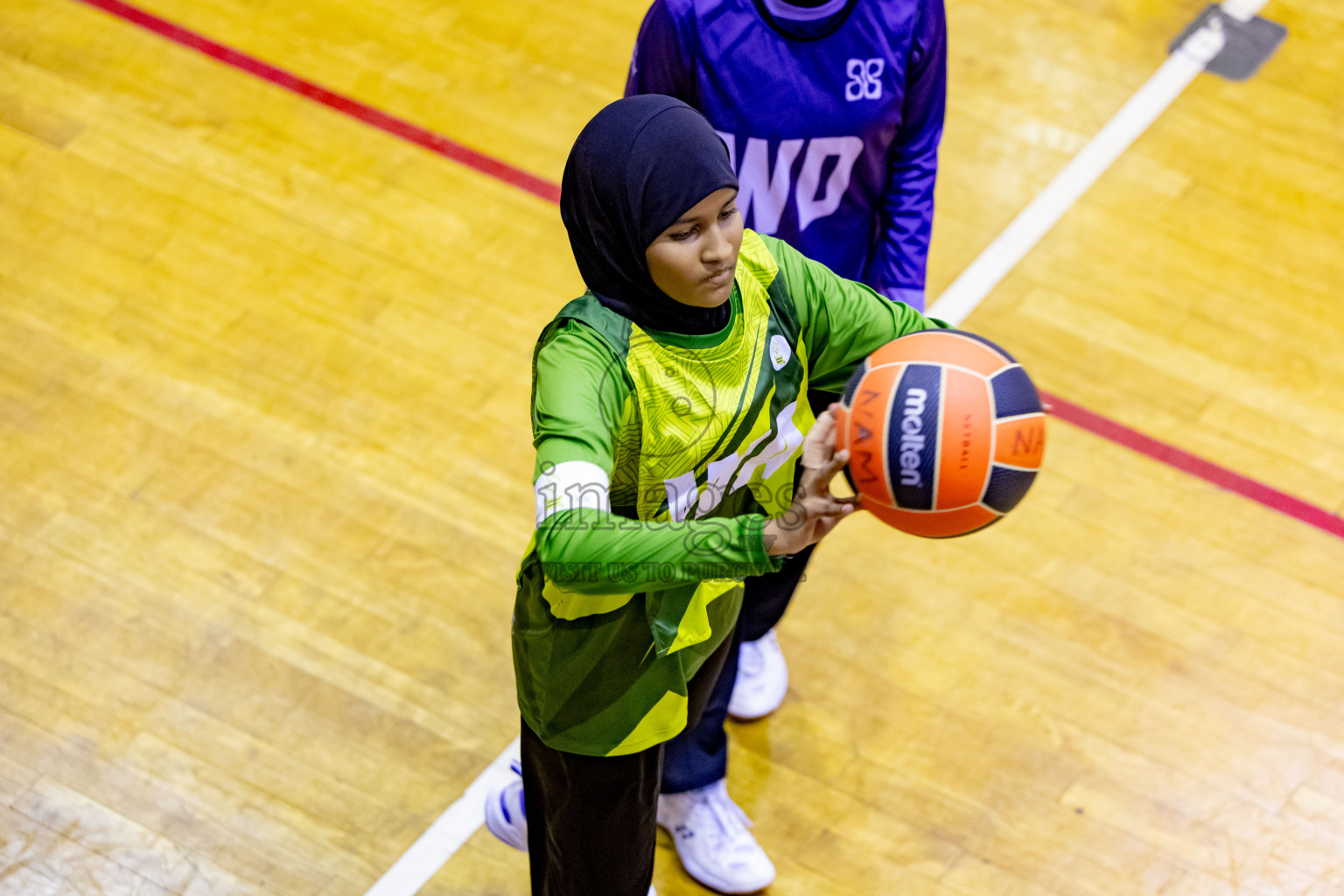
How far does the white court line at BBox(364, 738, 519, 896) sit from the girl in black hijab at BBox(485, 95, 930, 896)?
622 mm

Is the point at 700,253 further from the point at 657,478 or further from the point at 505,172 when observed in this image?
the point at 505,172

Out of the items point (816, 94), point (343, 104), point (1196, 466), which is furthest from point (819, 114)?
point (343, 104)

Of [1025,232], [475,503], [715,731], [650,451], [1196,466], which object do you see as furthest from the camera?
[1025,232]

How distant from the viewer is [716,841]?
3.07 metres

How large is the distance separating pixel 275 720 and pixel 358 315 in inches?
56.2

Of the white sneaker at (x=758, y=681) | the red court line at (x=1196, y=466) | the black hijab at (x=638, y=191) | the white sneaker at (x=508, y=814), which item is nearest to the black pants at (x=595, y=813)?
the white sneaker at (x=508, y=814)

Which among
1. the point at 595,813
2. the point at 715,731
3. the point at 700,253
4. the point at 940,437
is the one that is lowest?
the point at 715,731

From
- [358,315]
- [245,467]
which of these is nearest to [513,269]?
[358,315]

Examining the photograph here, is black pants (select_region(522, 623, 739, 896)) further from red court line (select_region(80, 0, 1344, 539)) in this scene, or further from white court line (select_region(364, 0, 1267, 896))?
red court line (select_region(80, 0, 1344, 539))

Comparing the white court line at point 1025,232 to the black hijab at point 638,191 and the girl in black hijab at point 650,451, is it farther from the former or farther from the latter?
the black hijab at point 638,191

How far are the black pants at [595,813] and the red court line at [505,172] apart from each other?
1909 millimetres

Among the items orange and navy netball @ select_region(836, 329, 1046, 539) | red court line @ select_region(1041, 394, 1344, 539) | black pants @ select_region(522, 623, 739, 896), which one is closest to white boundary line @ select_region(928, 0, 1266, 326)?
red court line @ select_region(1041, 394, 1344, 539)

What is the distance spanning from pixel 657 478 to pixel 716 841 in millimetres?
1278

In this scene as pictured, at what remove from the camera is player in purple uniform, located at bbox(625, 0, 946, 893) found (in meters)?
2.66
